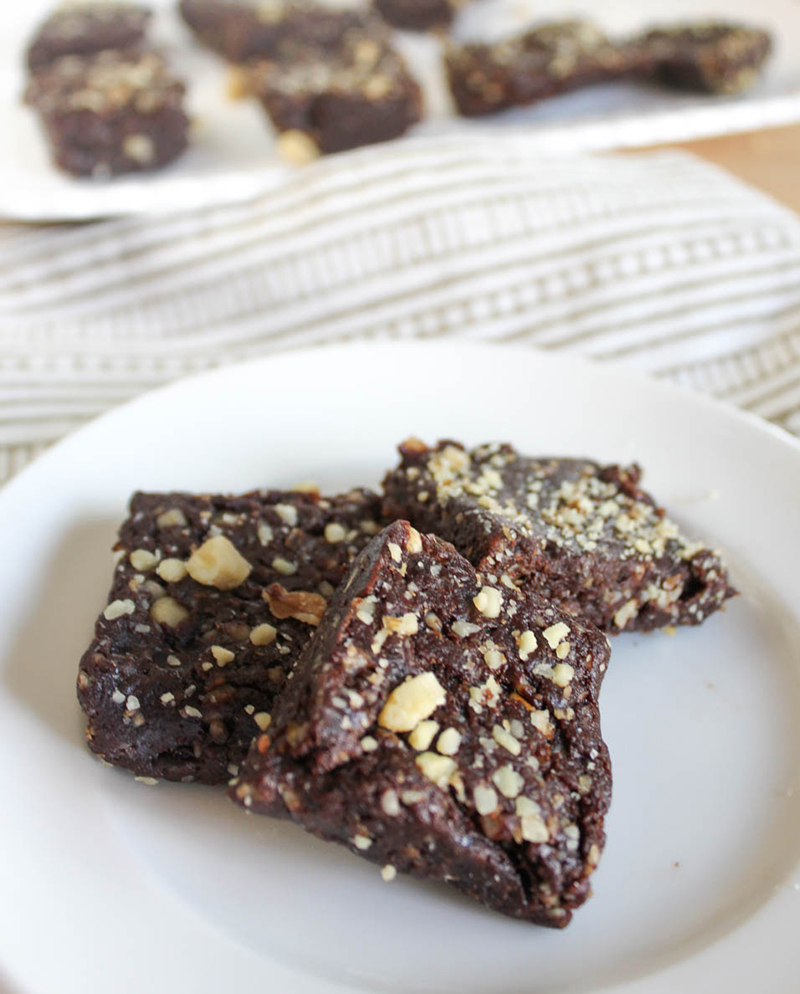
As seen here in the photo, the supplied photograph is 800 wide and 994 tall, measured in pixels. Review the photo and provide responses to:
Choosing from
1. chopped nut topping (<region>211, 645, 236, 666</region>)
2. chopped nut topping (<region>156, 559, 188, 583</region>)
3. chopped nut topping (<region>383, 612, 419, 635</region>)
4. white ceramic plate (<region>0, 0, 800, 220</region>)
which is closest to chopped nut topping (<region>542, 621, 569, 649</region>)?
chopped nut topping (<region>383, 612, 419, 635</region>)

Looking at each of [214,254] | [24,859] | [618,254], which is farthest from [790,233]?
[24,859]

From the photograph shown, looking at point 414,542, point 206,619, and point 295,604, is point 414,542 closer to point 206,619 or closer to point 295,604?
point 295,604

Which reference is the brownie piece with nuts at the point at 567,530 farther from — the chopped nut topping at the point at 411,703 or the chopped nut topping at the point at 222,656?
the chopped nut topping at the point at 222,656

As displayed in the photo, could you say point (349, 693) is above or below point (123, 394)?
above

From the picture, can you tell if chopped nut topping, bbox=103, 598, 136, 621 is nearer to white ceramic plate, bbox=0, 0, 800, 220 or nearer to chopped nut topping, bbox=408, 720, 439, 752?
chopped nut topping, bbox=408, 720, 439, 752

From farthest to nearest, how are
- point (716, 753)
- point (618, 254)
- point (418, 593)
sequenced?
point (618, 254) → point (716, 753) → point (418, 593)

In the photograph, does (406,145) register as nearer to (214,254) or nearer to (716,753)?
(214,254)

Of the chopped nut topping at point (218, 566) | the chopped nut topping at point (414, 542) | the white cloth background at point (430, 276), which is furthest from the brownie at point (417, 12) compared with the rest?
the chopped nut topping at point (414, 542)
